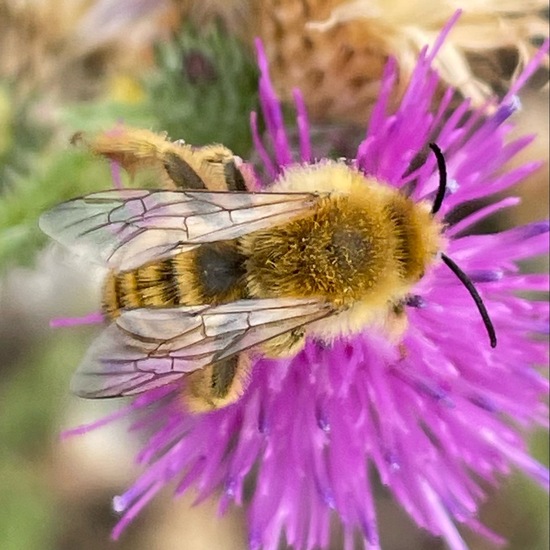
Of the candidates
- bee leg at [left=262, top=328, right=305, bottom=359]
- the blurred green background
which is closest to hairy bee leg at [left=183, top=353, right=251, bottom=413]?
bee leg at [left=262, top=328, right=305, bottom=359]

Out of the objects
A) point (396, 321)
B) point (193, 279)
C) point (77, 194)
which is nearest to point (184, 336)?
point (193, 279)

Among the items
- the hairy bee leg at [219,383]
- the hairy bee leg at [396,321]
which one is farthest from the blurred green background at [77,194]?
the hairy bee leg at [396,321]

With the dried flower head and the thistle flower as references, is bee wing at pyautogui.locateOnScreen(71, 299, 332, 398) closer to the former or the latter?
the thistle flower

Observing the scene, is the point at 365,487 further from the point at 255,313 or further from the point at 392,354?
the point at 255,313

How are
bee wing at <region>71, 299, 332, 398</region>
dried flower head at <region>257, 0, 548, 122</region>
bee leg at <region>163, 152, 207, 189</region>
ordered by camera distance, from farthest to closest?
dried flower head at <region>257, 0, 548, 122</region> → bee leg at <region>163, 152, 207, 189</region> → bee wing at <region>71, 299, 332, 398</region>

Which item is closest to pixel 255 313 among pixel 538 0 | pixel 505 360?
pixel 505 360

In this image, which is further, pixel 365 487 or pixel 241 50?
pixel 241 50

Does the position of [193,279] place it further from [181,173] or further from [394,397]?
[394,397]
